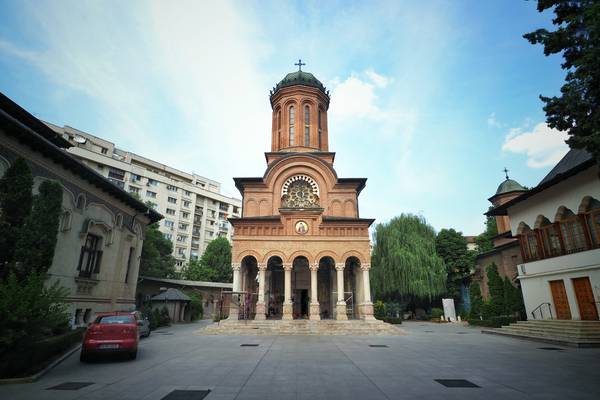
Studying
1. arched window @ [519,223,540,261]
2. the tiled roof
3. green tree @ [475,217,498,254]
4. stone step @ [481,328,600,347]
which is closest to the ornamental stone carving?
the tiled roof

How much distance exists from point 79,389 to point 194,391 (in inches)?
88.8

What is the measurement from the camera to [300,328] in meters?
18.9

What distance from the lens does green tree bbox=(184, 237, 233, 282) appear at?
47.8 metres

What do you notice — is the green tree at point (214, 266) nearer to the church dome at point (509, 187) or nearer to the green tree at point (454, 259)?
the green tree at point (454, 259)

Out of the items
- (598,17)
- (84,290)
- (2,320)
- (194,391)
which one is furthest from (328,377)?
(84,290)

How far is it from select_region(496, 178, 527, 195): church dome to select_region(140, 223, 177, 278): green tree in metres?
36.2

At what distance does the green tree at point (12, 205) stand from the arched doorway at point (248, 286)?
1335 cm

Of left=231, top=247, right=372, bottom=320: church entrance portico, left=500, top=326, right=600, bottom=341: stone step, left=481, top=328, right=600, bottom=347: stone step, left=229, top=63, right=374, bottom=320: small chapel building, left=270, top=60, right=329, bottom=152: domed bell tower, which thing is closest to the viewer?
left=481, top=328, right=600, bottom=347: stone step

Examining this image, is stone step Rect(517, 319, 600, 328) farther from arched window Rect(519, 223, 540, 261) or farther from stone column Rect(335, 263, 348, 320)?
stone column Rect(335, 263, 348, 320)

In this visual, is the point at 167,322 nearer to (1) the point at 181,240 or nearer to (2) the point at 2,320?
(2) the point at 2,320

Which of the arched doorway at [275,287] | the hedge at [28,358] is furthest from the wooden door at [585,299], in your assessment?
the hedge at [28,358]

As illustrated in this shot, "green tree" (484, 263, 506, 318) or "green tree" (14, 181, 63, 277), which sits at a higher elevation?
"green tree" (14, 181, 63, 277)

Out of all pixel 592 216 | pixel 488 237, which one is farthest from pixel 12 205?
pixel 488 237

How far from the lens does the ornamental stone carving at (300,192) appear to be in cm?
2606
